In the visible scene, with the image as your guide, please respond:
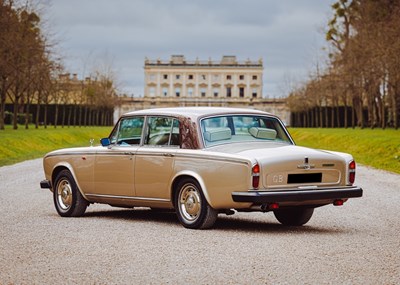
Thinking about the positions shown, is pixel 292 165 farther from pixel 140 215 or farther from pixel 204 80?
pixel 204 80

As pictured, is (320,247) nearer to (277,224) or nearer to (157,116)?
(277,224)

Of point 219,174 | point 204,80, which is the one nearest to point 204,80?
point 204,80

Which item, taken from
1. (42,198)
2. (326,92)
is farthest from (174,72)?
(42,198)

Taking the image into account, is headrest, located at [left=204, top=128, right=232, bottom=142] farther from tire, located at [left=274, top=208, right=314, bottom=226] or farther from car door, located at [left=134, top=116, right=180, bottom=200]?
tire, located at [left=274, top=208, right=314, bottom=226]

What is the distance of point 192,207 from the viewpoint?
10391 mm

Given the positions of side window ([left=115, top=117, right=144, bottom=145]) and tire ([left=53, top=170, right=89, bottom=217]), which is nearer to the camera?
side window ([left=115, top=117, right=144, bottom=145])

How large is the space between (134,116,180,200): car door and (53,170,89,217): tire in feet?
4.53

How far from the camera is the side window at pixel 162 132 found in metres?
11.0

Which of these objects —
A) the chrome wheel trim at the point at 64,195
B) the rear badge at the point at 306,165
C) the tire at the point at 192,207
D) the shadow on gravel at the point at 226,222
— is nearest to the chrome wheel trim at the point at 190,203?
the tire at the point at 192,207

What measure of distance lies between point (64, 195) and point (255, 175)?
3.87m

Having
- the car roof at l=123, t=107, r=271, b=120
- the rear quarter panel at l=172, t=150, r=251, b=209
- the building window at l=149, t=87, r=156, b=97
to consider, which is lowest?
the rear quarter panel at l=172, t=150, r=251, b=209

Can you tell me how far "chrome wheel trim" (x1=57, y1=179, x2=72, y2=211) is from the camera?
488 inches

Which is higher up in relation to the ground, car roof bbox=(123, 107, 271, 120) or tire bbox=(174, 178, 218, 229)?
car roof bbox=(123, 107, 271, 120)

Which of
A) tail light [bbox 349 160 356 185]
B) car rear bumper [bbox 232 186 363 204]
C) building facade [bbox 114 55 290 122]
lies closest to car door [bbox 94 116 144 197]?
car rear bumper [bbox 232 186 363 204]
